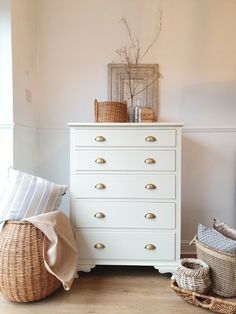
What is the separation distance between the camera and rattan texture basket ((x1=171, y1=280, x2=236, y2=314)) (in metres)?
1.70

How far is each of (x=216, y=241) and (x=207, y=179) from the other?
2.73 feet

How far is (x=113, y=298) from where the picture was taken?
1.88 meters

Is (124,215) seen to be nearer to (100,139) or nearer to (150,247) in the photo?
(150,247)

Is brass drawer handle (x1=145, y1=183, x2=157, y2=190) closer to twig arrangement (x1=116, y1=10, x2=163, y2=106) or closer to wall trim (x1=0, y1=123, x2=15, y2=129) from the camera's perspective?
twig arrangement (x1=116, y1=10, x2=163, y2=106)

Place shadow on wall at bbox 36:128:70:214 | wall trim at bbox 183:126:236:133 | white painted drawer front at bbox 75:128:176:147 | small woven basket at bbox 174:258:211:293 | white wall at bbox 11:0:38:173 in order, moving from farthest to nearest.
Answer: shadow on wall at bbox 36:128:70:214 → wall trim at bbox 183:126:236:133 → white wall at bbox 11:0:38:173 → white painted drawer front at bbox 75:128:176:147 → small woven basket at bbox 174:258:211:293

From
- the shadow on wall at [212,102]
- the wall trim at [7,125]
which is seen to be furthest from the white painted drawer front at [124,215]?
the shadow on wall at [212,102]

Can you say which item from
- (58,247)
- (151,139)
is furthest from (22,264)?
A: (151,139)

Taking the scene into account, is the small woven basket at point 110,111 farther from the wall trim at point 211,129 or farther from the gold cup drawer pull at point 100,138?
the wall trim at point 211,129

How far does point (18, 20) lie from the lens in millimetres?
2305

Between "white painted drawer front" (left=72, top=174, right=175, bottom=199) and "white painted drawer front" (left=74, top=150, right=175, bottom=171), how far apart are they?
6 cm

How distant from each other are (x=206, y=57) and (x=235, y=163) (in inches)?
38.8

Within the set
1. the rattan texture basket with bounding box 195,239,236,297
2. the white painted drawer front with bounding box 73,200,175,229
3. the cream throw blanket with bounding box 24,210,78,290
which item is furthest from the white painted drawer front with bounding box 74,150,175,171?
the rattan texture basket with bounding box 195,239,236,297

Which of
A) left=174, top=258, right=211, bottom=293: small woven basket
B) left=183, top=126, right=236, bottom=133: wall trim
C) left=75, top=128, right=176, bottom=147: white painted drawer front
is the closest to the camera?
left=174, top=258, right=211, bottom=293: small woven basket

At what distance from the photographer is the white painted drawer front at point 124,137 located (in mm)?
2109
